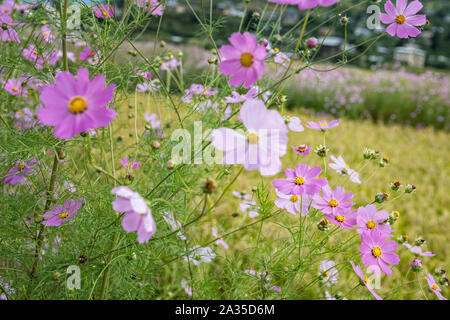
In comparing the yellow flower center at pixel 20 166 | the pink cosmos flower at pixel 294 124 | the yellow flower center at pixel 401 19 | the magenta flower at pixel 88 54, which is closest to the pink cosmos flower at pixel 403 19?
the yellow flower center at pixel 401 19

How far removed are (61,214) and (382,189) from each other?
6.10ft

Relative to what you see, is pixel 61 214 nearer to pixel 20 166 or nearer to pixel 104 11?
pixel 20 166

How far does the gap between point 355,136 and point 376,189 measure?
3.58 ft

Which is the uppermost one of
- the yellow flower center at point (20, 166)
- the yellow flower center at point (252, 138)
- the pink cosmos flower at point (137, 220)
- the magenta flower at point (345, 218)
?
Result: the yellow flower center at point (20, 166)

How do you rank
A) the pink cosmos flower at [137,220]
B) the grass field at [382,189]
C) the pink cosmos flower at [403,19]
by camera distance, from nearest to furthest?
the pink cosmos flower at [137,220], the pink cosmos flower at [403,19], the grass field at [382,189]

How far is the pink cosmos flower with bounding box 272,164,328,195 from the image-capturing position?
616 mm

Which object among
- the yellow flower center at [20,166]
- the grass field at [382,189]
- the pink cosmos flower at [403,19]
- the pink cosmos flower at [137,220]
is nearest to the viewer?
the pink cosmos flower at [137,220]

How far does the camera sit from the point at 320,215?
765mm

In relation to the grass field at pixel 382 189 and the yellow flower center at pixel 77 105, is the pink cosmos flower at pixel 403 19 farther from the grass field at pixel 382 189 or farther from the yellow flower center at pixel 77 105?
the yellow flower center at pixel 77 105

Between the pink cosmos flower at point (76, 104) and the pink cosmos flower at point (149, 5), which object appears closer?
the pink cosmos flower at point (76, 104)

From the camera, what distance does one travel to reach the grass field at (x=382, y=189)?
1.09 meters

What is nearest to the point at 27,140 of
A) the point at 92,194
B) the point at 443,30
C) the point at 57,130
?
the point at 92,194

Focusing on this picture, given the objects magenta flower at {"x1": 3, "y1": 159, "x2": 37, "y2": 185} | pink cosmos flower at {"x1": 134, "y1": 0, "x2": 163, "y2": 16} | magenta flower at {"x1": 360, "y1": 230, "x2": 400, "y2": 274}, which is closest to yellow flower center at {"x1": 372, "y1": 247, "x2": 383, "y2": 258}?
magenta flower at {"x1": 360, "y1": 230, "x2": 400, "y2": 274}
